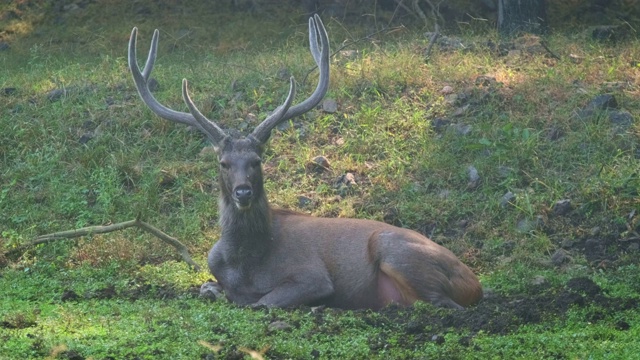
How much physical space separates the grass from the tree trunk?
392mm

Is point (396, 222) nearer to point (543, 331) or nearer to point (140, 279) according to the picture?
point (140, 279)

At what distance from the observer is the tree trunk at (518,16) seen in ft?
47.8

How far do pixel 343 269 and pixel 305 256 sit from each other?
0.36 meters

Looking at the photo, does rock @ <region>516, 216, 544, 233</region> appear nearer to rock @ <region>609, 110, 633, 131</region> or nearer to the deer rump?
the deer rump

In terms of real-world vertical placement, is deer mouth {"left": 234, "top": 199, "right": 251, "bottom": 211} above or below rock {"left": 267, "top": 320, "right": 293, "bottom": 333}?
above

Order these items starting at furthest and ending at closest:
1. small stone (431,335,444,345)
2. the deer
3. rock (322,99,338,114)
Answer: rock (322,99,338,114) < the deer < small stone (431,335,444,345)

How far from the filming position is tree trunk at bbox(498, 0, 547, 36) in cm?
1456

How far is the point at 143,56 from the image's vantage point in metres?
15.5

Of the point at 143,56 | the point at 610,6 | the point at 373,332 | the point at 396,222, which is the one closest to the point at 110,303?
the point at 373,332

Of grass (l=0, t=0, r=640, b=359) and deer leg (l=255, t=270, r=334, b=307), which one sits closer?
grass (l=0, t=0, r=640, b=359)

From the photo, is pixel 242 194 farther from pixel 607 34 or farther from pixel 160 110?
pixel 607 34

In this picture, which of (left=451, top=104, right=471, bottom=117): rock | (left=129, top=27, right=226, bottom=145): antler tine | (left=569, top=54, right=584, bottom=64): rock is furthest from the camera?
(left=569, top=54, right=584, bottom=64): rock

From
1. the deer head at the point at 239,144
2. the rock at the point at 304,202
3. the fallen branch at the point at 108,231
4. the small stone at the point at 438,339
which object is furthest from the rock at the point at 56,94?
the small stone at the point at 438,339

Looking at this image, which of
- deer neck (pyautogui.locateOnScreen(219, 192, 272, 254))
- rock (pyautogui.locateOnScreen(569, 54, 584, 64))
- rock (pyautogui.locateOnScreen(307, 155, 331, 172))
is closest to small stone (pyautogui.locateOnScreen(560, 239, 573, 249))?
deer neck (pyautogui.locateOnScreen(219, 192, 272, 254))
